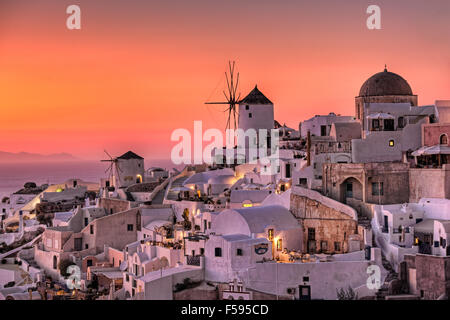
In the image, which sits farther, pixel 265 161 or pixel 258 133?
pixel 258 133

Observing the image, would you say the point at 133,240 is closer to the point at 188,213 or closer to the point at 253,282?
the point at 188,213

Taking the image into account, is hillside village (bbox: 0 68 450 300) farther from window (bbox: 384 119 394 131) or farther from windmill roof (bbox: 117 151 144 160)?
windmill roof (bbox: 117 151 144 160)

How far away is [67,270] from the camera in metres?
23.1

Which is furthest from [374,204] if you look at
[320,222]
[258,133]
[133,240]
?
[258,133]

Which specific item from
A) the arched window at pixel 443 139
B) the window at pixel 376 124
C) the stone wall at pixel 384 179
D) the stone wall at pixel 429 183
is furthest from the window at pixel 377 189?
the window at pixel 376 124

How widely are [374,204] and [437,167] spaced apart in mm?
2202

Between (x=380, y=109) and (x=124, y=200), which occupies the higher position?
(x=380, y=109)

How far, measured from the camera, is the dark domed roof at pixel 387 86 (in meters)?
27.9

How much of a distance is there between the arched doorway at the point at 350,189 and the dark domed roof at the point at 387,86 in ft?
25.5

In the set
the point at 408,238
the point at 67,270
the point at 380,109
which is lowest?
the point at 67,270

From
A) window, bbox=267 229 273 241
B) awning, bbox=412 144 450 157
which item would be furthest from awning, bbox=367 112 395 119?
window, bbox=267 229 273 241

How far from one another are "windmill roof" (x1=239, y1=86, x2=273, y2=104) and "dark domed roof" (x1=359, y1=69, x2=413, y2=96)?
6224 mm
